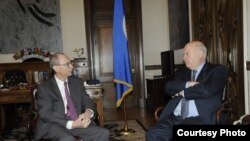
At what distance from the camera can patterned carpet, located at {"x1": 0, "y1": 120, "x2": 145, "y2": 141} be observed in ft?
14.2

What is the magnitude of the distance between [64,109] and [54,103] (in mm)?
111

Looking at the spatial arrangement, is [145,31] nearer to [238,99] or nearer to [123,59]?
[123,59]

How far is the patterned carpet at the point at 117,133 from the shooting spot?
4.34 m

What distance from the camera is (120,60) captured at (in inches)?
177

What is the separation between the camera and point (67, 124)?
271 cm

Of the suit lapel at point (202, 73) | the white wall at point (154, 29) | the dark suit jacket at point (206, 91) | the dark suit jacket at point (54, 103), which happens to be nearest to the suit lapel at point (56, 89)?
the dark suit jacket at point (54, 103)

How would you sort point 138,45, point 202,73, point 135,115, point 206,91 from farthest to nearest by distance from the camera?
point 138,45
point 135,115
point 202,73
point 206,91

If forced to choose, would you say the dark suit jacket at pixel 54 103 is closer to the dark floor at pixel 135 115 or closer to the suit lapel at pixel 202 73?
the suit lapel at pixel 202 73

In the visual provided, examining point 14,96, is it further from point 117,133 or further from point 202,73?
point 202,73

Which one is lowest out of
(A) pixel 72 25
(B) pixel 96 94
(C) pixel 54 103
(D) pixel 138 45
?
(B) pixel 96 94

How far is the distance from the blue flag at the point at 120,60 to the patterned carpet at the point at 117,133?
20.0 inches

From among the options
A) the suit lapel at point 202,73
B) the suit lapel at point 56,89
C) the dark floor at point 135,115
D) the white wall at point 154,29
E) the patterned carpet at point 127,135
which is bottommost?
the dark floor at point 135,115

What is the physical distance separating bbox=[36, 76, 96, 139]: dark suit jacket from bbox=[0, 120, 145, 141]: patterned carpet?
1.51 meters

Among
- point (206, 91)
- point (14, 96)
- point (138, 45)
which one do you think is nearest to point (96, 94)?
point (14, 96)
